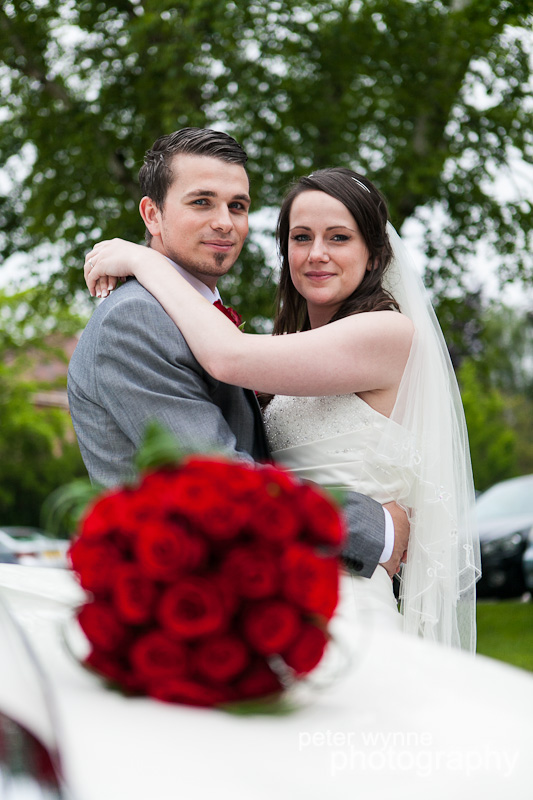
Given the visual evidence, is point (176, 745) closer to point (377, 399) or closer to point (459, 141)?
point (377, 399)

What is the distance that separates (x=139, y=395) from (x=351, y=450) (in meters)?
0.98

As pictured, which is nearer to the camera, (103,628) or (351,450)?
(103,628)

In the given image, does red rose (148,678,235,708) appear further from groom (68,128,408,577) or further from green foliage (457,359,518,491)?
green foliage (457,359,518,491)

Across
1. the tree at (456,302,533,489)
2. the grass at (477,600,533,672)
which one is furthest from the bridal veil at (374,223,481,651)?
the tree at (456,302,533,489)

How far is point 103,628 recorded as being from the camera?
1364 millimetres

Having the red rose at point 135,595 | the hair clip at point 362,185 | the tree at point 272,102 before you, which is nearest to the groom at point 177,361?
the hair clip at point 362,185

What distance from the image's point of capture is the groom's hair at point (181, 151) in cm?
328

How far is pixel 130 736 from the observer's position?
1.24 meters

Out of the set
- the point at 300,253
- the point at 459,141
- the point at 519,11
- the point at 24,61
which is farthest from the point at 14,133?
the point at 300,253

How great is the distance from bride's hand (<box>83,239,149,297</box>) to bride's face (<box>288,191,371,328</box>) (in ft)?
2.55

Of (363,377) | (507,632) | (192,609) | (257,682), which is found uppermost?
(192,609)

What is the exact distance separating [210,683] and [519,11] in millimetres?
7492

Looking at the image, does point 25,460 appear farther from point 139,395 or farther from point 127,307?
point 139,395

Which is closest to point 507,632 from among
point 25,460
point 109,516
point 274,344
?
point 274,344
